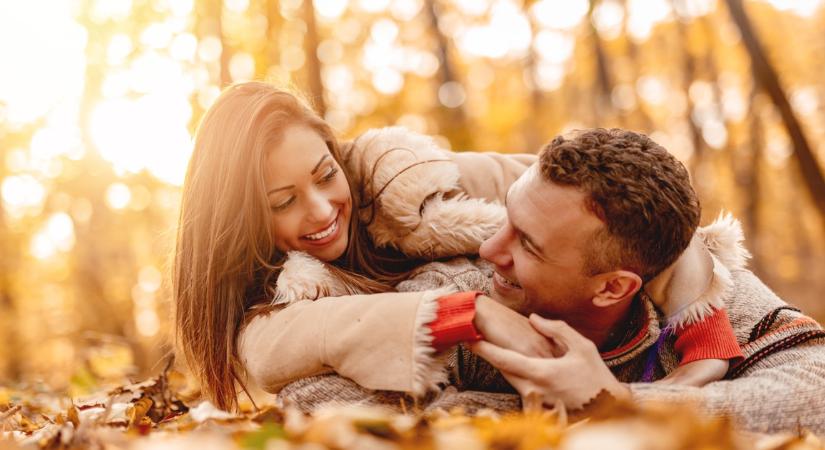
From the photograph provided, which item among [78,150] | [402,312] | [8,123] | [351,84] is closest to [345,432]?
[402,312]

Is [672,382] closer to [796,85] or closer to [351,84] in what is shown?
[351,84]

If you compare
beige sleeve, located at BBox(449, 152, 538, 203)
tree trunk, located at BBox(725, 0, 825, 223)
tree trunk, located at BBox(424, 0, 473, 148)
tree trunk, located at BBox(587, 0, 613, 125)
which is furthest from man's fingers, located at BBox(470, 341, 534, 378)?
tree trunk, located at BBox(587, 0, 613, 125)

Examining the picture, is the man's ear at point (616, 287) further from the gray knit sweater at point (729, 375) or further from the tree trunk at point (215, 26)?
the tree trunk at point (215, 26)

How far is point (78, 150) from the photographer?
12211mm

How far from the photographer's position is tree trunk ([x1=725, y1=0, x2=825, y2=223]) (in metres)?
5.96

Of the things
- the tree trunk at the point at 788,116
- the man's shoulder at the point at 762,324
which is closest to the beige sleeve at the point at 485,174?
the man's shoulder at the point at 762,324

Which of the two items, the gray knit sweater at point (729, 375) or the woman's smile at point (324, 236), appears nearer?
the gray knit sweater at point (729, 375)

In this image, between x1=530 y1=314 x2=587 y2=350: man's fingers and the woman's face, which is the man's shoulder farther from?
the woman's face

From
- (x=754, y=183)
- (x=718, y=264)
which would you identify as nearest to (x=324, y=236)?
(x=718, y=264)

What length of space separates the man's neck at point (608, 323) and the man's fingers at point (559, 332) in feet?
1.64

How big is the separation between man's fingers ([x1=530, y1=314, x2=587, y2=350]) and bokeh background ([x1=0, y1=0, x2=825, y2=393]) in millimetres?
1936

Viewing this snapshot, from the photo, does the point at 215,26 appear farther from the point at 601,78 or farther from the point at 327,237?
the point at 601,78

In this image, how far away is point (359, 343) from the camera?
2295 millimetres

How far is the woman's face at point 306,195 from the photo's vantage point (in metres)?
3.00
